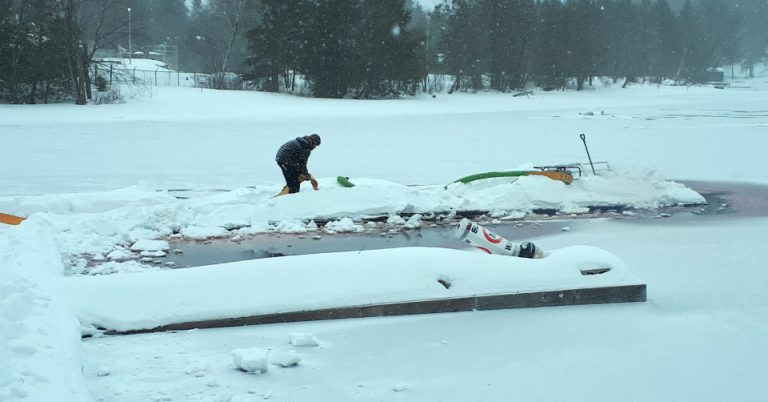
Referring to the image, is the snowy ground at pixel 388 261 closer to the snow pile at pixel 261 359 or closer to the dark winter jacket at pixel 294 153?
the snow pile at pixel 261 359

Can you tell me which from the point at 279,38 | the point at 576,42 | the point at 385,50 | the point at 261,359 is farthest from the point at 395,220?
the point at 576,42

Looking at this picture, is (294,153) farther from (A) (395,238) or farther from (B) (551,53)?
(B) (551,53)

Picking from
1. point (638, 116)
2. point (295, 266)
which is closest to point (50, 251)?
point (295, 266)

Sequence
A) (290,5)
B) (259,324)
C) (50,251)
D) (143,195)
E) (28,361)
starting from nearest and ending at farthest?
(28,361)
(259,324)
(50,251)
(143,195)
(290,5)

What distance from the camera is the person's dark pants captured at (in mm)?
12203

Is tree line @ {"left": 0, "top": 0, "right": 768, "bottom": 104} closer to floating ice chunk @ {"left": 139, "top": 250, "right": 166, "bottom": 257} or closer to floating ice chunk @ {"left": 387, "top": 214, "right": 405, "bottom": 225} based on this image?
floating ice chunk @ {"left": 387, "top": 214, "right": 405, "bottom": 225}

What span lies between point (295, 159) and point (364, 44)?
37832mm

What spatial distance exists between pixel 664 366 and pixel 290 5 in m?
44.7

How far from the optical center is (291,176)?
40.3 feet

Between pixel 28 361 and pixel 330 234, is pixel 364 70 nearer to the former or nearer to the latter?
pixel 330 234

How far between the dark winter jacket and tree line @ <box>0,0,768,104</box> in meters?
27.5

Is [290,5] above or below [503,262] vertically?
above

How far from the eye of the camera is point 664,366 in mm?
5551

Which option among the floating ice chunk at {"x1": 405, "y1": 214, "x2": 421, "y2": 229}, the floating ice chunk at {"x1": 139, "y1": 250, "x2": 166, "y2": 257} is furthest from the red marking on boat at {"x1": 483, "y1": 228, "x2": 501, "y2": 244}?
the floating ice chunk at {"x1": 139, "y1": 250, "x2": 166, "y2": 257}
